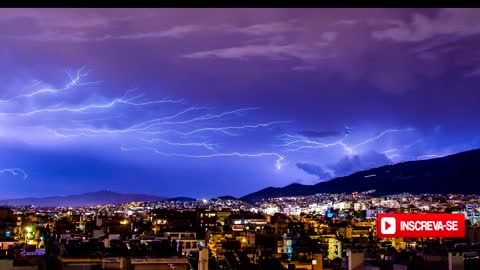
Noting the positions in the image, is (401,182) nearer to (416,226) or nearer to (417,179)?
(417,179)

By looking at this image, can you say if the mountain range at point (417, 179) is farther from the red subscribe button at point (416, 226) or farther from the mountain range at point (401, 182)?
the red subscribe button at point (416, 226)

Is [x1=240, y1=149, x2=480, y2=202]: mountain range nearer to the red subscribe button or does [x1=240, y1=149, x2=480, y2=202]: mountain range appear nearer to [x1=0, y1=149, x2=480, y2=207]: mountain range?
[x1=0, y1=149, x2=480, y2=207]: mountain range

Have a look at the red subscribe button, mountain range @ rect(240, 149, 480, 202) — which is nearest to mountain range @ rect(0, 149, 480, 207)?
mountain range @ rect(240, 149, 480, 202)

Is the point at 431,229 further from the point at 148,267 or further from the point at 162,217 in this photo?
the point at 162,217

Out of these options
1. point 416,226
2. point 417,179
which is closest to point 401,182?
point 417,179

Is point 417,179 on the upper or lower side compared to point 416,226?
upper
